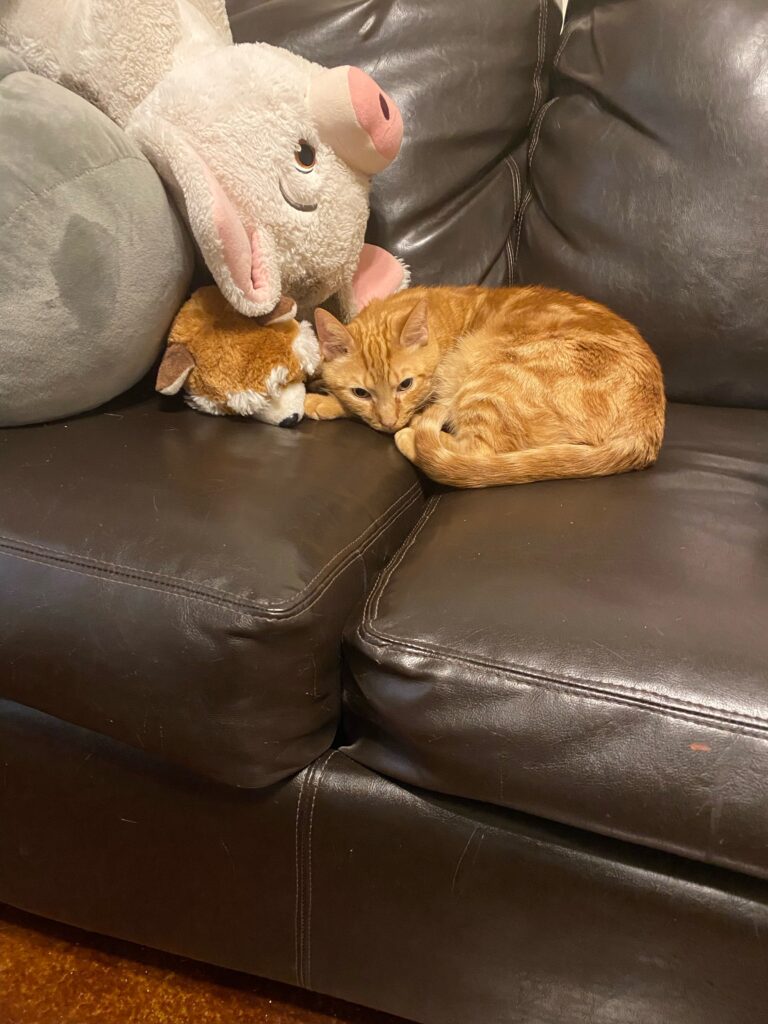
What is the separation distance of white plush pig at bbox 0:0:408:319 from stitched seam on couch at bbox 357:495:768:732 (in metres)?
0.51

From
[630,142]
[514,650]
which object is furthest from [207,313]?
[630,142]

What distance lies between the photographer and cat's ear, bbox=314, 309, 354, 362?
1.28m

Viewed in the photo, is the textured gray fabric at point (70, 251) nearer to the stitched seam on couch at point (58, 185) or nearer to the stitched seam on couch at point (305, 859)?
the stitched seam on couch at point (58, 185)

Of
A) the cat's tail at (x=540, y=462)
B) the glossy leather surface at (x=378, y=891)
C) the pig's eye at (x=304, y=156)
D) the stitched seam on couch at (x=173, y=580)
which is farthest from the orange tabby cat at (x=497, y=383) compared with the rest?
the glossy leather surface at (x=378, y=891)

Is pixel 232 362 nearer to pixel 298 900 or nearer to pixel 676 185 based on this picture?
pixel 298 900

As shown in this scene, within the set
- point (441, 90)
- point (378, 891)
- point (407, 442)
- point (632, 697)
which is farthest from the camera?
point (441, 90)

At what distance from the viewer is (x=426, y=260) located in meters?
1.47

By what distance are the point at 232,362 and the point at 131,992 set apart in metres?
0.83

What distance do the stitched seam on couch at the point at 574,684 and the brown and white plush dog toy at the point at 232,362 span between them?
403mm

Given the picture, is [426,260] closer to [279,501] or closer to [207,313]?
[207,313]

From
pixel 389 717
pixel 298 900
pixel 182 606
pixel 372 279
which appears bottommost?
pixel 298 900

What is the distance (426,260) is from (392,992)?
1.16 metres

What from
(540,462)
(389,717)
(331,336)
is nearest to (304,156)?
(331,336)

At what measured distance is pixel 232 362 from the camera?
1.10 metres
